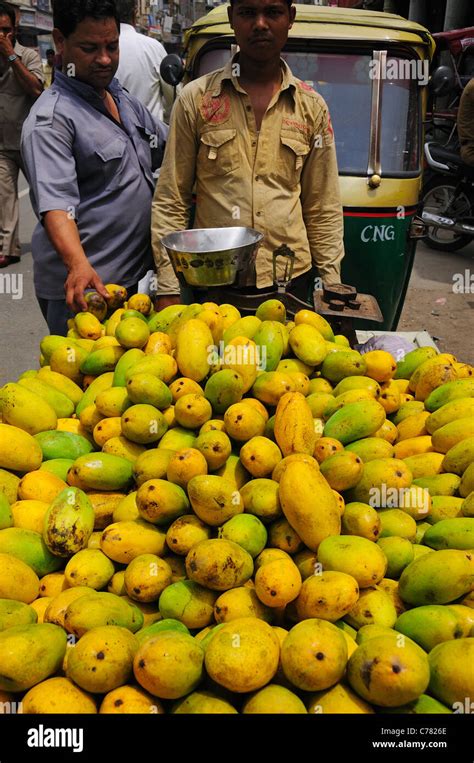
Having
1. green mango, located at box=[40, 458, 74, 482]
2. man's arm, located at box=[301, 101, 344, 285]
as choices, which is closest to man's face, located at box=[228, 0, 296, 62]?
man's arm, located at box=[301, 101, 344, 285]

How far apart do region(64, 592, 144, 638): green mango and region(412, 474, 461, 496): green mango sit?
860 mm

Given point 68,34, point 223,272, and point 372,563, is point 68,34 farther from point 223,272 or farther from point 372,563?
point 372,563

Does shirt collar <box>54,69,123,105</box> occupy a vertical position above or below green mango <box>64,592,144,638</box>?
above

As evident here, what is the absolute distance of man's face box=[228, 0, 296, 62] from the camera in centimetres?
269

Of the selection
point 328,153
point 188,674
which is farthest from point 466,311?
point 188,674

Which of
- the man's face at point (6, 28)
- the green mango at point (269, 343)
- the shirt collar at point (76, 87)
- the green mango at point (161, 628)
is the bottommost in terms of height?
the green mango at point (161, 628)

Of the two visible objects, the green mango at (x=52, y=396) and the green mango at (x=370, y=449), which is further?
the green mango at (x=52, y=396)

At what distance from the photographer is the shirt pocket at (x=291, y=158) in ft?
10.1

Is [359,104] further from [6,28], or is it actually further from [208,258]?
[6,28]

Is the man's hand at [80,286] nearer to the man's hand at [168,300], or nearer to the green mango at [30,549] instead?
the man's hand at [168,300]

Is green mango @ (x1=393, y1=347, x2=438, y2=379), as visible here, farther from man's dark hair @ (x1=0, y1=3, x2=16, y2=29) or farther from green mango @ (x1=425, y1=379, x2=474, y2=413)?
man's dark hair @ (x1=0, y1=3, x2=16, y2=29)

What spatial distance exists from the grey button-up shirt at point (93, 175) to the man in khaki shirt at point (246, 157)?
0.48ft

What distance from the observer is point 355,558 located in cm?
133

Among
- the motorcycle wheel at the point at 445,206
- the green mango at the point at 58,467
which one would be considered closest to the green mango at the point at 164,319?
the green mango at the point at 58,467
